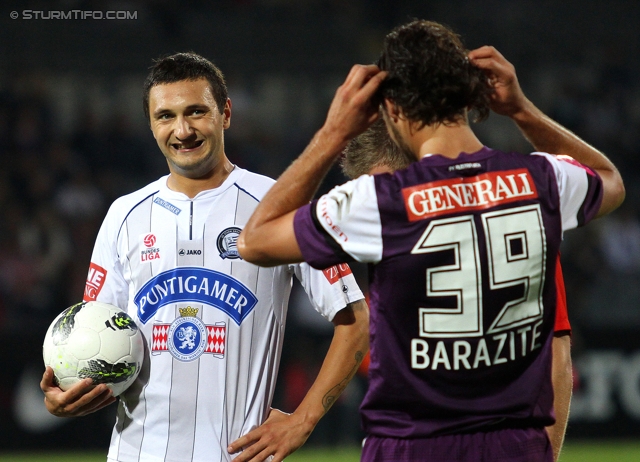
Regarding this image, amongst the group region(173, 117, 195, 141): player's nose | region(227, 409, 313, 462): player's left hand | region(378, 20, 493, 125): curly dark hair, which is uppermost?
region(173, 117, 195, 141): player's nose

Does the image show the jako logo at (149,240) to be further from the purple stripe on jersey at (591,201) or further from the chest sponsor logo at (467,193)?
the purple stripe on jersey at (591,201)

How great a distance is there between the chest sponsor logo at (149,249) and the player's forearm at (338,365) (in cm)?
78

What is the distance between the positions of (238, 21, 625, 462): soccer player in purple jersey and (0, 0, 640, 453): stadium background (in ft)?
24.9

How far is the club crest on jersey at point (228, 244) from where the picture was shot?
3426mm

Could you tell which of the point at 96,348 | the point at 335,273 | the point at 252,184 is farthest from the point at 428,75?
the point at 96,348

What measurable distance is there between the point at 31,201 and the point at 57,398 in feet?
29.5

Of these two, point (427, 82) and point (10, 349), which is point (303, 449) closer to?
point (10, 349)

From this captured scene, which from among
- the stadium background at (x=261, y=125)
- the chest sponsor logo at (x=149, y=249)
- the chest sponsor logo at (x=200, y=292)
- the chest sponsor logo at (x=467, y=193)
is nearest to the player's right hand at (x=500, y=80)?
the chest sponsor logo at (x=467, y=193)

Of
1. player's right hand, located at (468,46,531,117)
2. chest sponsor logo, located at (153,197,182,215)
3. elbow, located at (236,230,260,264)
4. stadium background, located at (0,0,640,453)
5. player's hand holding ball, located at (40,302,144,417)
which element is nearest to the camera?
elbow, located at (236,230,260,264)

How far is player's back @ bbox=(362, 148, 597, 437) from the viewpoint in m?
2.45

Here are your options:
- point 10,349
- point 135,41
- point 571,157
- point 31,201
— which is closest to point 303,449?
point 10,349

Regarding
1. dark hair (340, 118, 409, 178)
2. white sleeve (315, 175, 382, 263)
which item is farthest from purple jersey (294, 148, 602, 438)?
dark hair (340, 118, 409, 178)

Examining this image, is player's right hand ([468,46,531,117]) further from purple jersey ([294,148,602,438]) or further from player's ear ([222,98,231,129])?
player's ear ([222,98,231,129])

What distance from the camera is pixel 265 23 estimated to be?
47.1 feet
